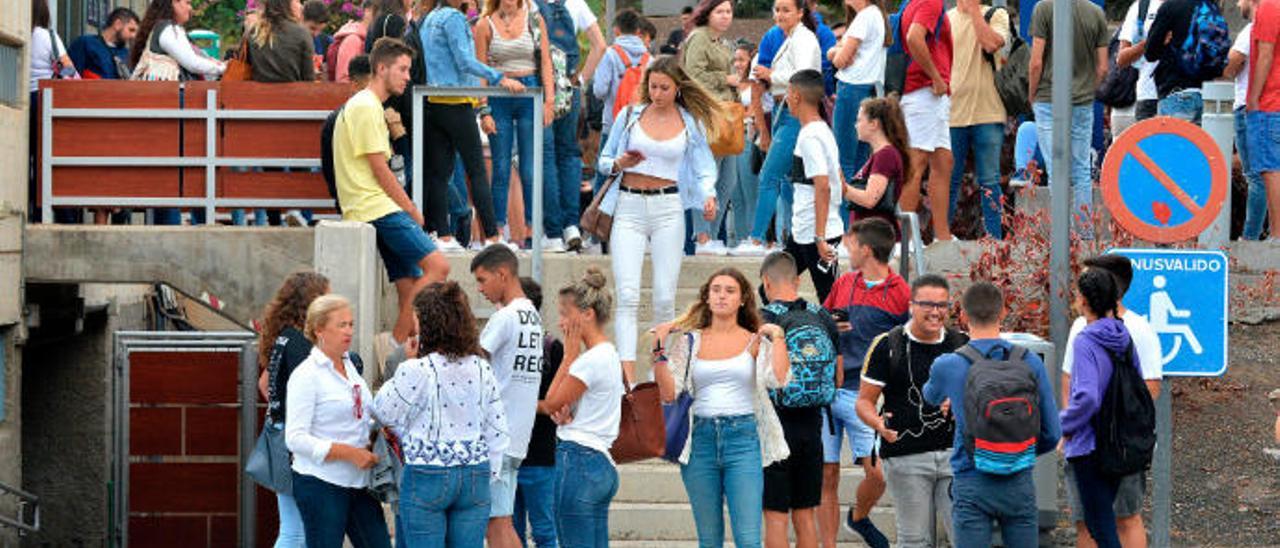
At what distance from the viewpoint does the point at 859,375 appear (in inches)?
470

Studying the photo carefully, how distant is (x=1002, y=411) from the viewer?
1006 cm

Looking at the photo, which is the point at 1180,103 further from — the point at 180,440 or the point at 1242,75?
the point at 180,440

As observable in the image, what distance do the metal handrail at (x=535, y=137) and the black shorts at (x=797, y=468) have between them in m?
3.55

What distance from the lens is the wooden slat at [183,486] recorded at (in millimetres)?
15953

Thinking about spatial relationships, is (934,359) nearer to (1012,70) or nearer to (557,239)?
(557,239)

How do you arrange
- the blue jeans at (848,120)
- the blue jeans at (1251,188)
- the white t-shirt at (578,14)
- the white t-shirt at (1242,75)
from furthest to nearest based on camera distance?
the white t-shirt at (1242,75) < the blue jeans at (1251,188) < the white t-shirt at (578,14) < the blue jeans at (848,120)

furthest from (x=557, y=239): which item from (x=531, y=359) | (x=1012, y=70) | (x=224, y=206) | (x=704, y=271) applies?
(x=531, y=359)

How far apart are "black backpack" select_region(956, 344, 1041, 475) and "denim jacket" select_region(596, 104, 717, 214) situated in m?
3.69

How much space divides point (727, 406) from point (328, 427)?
174cm

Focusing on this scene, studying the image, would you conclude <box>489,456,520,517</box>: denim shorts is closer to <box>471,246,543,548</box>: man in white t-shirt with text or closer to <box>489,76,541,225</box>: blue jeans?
<box>471,246,543,548</box>: man in white t-shirt with text

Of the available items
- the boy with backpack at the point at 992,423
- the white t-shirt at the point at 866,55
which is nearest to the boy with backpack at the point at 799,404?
the boy with backpack at the point at 992,423

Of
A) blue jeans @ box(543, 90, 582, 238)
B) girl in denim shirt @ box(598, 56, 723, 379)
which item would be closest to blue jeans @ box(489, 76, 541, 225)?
blue jeans @ box(543, 90, 582, 238)

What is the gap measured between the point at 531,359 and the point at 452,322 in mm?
900

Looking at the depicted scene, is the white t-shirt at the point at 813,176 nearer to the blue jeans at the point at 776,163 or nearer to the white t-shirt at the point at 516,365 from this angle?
the blue jeans at the point at 776,163
